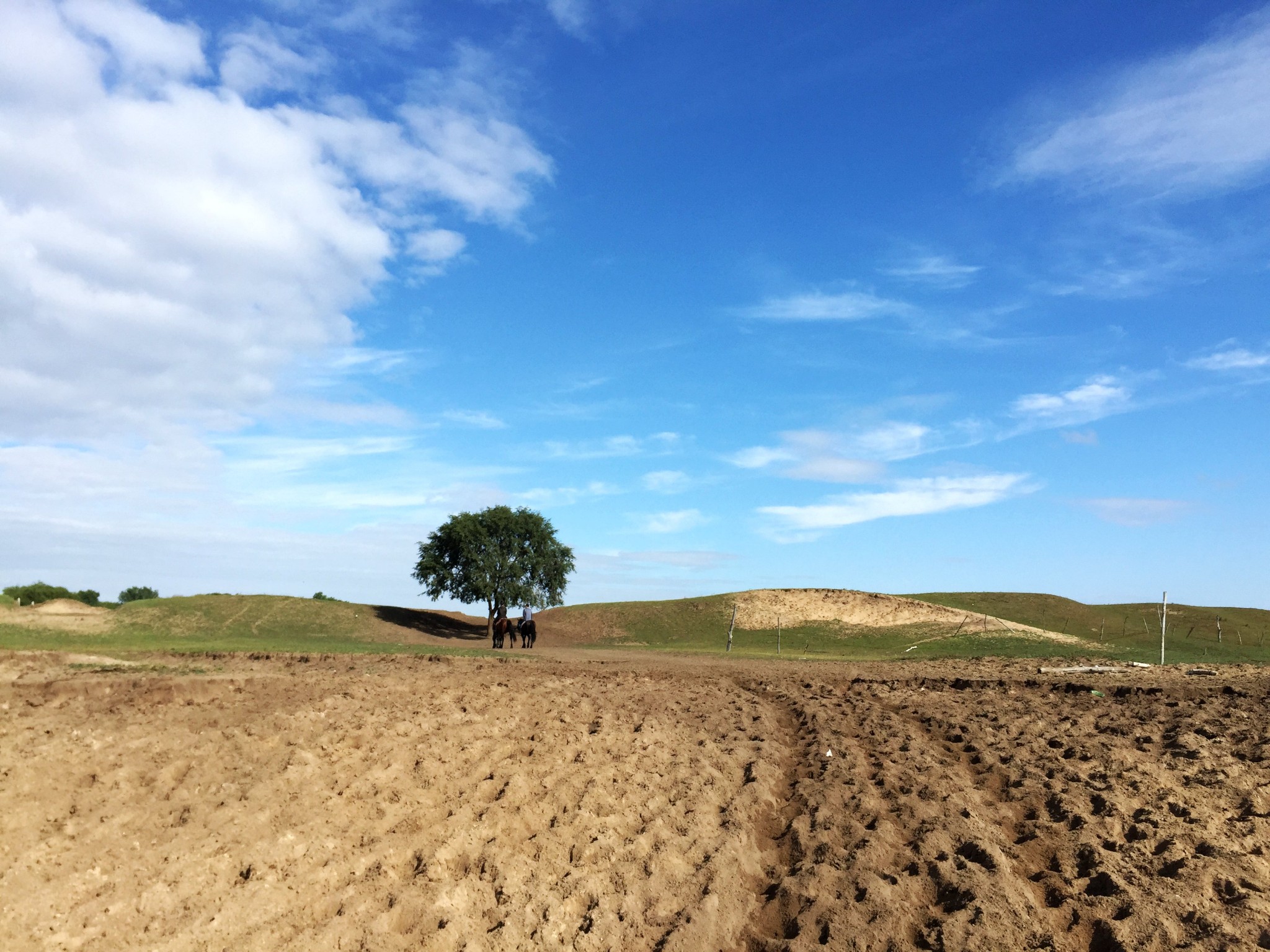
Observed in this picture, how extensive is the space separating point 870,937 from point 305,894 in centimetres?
514

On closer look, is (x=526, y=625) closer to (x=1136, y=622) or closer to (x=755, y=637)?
(x=755, y=637)

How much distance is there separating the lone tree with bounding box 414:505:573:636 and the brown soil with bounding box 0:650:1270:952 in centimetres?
3781

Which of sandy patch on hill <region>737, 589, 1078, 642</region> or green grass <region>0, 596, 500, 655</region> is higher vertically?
sandy patch on hill <region>737, 589, 1078, 642</region>

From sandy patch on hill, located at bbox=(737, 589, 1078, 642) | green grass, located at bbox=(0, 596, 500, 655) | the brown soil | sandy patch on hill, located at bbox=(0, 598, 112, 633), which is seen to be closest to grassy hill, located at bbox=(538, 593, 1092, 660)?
sandy patch on hill, located at bbox=(737, 589, 1078, 642)

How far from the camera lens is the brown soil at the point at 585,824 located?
773 centimetres

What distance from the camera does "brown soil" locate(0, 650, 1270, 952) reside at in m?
7.73

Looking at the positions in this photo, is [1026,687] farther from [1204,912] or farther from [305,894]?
[305,894]

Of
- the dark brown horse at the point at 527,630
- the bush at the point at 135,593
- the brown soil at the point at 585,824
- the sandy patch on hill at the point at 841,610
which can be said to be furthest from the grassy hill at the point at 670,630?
the bush at the point at 135,593

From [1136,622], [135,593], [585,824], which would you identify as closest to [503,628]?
[585,824]

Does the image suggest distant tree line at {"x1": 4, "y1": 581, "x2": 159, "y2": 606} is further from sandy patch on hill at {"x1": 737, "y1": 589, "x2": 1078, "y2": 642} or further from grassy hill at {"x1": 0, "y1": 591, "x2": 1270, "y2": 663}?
sandy patch on hill at {"x1": 737, "y1": 589, "x2": 1078, "y2": 642}

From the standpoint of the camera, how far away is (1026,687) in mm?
19156

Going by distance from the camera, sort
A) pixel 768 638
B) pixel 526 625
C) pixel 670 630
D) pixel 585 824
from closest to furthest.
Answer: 1. pixel 585 824
2. pixel 526 625
3. pixel 768 638
4. pixel 670 630

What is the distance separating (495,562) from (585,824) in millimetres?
43526

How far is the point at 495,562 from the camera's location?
52.5 m
